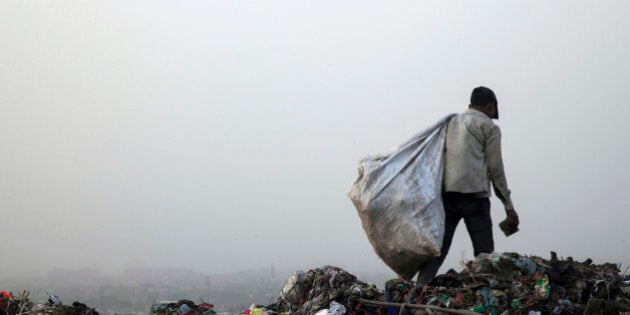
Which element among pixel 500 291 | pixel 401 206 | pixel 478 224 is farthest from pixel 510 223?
pixel 500 291

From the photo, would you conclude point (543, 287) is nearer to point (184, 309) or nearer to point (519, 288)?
point (519, 288)

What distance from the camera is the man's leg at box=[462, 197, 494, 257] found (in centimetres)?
462

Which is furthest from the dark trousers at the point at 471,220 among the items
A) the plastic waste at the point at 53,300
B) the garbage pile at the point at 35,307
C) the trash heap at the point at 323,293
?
the plastic waste at the point at 53,300

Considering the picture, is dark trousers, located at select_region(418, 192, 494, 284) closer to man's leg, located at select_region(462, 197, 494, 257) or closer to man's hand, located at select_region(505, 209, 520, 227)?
man's leg, located at select_region(462, 197, 494, 257)

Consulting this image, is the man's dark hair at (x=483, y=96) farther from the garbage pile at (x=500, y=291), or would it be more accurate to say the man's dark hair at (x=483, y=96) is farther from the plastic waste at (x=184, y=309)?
the plastic waste at (x=184, y=309)

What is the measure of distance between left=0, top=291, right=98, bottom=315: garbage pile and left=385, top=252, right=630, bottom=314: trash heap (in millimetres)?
2246

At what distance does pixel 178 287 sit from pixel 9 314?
68580mm

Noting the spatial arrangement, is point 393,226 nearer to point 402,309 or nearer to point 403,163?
point 403,163

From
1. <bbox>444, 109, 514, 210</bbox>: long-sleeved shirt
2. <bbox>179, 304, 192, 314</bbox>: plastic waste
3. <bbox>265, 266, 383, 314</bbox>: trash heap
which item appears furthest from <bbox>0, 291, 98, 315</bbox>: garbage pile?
<bbox>444, 109, 514, 210</bbox>: long-sleeved shirt

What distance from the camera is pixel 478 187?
15.1ft

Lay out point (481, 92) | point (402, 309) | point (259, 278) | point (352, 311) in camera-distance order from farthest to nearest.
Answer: point (259, 278) < point (481, 92) < point (352, 311) < point (402, 309)

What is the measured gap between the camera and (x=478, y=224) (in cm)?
462

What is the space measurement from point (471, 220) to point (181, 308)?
6.91 ft

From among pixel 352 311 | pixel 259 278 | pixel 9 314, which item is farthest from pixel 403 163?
pixel 259 278
